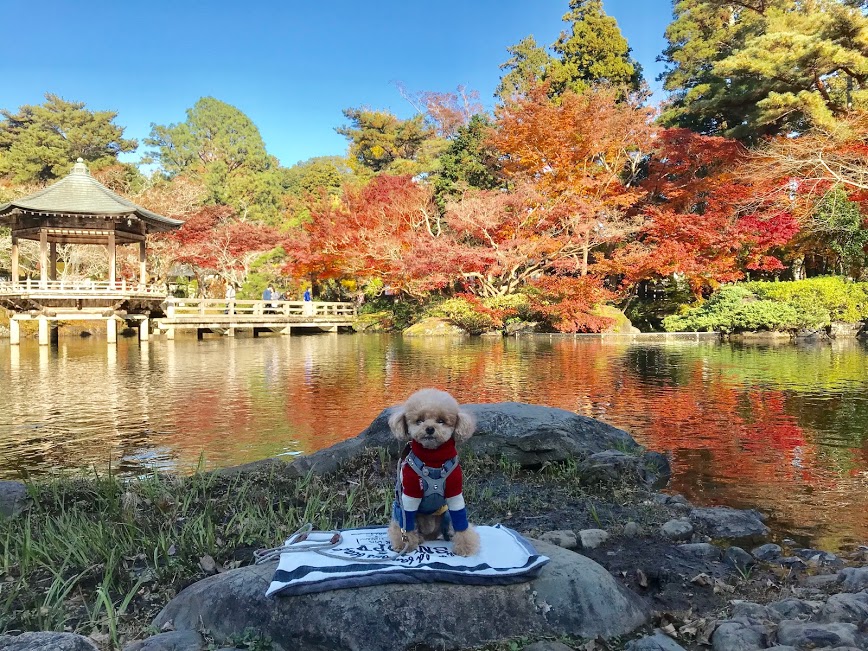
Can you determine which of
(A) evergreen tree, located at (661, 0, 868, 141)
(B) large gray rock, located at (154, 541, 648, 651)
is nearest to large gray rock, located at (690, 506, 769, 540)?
(B) large gray rock, located at (154, 541, 648, 651)

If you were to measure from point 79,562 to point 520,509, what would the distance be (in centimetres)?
237

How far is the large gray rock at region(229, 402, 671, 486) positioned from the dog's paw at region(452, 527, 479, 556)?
2.04 m

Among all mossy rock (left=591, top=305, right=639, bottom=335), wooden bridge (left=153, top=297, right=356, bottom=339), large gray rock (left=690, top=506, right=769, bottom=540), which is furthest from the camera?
wooden bridge (left=153, top=297, right=356, bottom=339)

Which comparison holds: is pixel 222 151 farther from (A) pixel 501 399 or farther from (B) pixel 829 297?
(A) pixel 501 399

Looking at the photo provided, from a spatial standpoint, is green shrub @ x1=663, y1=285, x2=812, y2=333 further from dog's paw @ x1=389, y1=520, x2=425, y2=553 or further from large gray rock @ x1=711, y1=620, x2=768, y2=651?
dog's paw @ x1=389, y1=520, x2=425, y2=553

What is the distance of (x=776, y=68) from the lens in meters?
17.0

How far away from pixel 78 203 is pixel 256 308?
743 cm

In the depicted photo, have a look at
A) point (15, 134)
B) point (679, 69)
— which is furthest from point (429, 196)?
point (15, 134)

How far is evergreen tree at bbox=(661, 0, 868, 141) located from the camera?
15953mm

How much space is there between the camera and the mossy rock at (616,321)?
748 inches

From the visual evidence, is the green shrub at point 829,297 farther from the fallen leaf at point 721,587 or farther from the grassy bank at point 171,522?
the fallen leaf at point 721,587

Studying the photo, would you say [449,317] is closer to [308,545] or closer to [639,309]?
[639,309]

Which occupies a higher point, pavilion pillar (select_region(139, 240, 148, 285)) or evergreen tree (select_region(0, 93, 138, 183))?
evergreen tree (select_region(0, 93, 138, 183))

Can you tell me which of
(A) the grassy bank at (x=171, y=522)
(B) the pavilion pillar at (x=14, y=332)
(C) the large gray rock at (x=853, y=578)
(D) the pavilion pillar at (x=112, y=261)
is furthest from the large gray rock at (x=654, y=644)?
(B) the pavilion pillar at (x=14, y=332)
